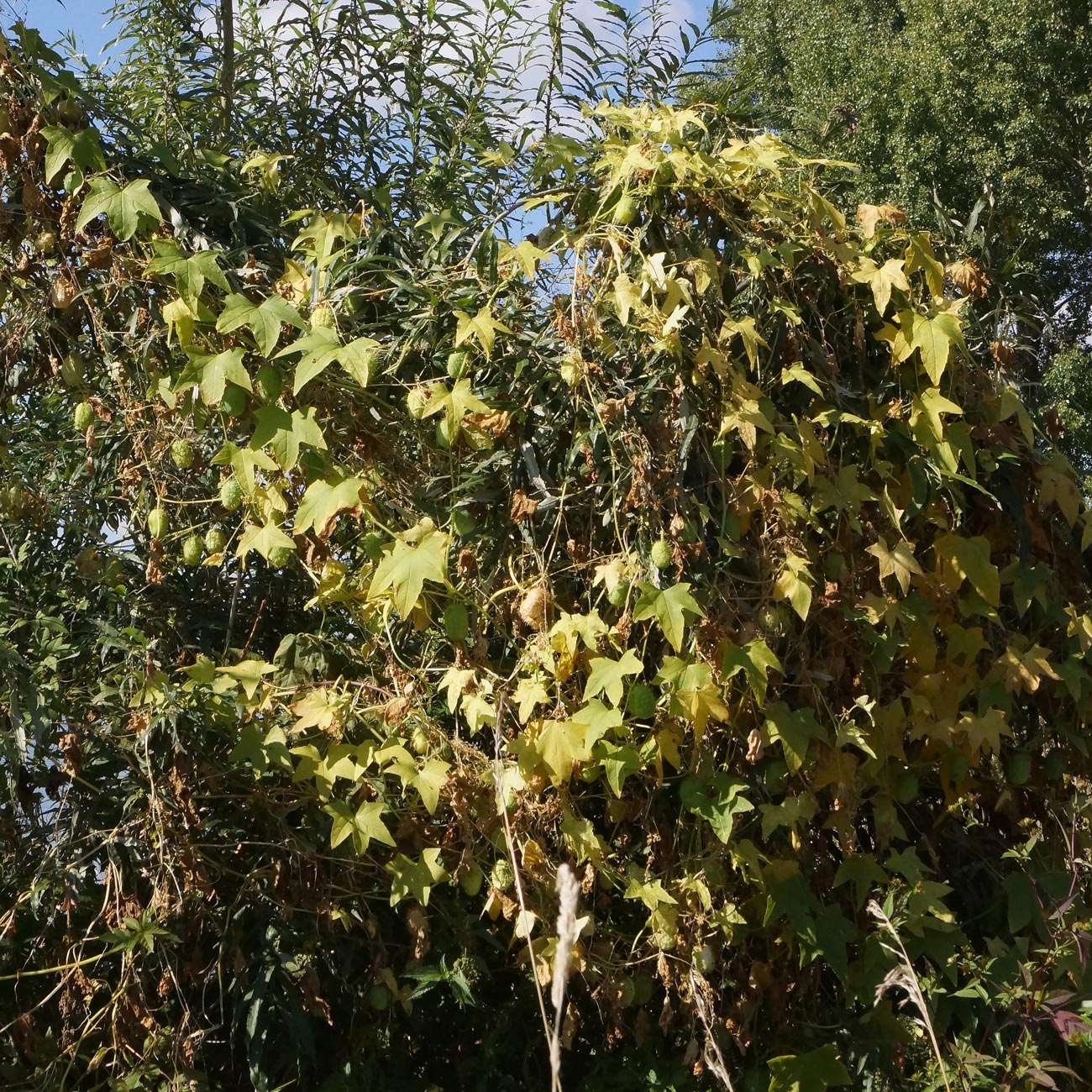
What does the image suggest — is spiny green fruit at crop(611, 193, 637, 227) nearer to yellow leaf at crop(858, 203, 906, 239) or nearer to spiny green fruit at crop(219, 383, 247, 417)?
yellow leaf at crop(858, 203, 906, 239)

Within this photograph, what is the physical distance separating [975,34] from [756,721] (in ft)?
36.2

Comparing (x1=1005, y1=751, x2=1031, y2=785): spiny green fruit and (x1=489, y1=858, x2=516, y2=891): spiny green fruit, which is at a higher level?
(x1=1005, y1=751, x2=1031, y2=785): spiny green fruit

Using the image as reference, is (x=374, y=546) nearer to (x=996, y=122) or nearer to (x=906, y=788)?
(x=906, y=788)

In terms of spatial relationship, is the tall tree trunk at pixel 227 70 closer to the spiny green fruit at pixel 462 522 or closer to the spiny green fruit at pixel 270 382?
the spiny green fruit at pixel 270 382

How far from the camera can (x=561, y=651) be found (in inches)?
73.3

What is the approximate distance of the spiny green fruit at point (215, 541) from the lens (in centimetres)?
207

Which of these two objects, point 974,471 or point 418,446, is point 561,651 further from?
point 974,471

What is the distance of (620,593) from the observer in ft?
6.02

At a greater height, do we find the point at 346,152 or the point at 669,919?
the point at 346,152

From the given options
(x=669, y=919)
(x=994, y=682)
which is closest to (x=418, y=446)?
(x=669, y=919)

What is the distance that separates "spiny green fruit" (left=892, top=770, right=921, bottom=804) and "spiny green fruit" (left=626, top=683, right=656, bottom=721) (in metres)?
0.56

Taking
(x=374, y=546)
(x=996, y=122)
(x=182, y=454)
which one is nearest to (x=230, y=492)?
(x=182, y=454)

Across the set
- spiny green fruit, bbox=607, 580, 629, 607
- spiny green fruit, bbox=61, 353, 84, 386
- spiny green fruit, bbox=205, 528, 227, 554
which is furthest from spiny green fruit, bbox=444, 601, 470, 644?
spiny green fruit, bbox=61, 353, 84, 386

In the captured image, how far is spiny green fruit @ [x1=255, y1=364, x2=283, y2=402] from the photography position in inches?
74.9
